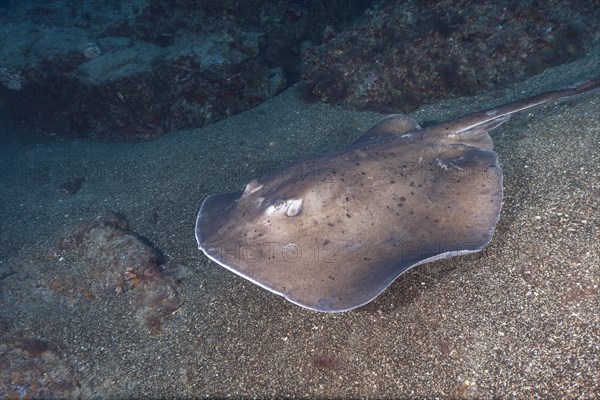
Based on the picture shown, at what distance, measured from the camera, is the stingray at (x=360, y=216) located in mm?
2834

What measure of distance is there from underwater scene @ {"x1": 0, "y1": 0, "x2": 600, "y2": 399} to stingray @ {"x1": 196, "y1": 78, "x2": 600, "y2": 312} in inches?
→ 0.8

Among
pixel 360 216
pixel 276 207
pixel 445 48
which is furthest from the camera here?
pixel 445 48

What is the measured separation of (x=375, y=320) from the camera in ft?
10.7

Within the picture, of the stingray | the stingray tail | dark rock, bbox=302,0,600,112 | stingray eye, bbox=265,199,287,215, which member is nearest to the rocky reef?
dark rock, bbox=302,0,600,112

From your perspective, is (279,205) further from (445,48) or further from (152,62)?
(152,62)

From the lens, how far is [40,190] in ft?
24.7

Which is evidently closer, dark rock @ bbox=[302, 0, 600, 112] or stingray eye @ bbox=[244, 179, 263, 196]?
stingray eye @ bbox=[244, 179, 263, 196]

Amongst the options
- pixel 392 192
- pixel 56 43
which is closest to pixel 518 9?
pixel 392 192

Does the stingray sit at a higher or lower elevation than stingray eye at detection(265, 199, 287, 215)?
lower

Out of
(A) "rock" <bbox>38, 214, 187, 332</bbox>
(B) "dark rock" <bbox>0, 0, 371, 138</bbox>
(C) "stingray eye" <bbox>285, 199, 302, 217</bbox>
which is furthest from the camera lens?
(B) "dark rock" <bbox>0, 0, 371, 138</bbox>

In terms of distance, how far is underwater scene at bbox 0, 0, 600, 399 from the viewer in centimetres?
290

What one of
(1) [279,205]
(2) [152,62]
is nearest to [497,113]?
(1) [279,205]

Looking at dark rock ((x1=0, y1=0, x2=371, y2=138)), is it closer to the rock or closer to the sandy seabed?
the sandy seabed

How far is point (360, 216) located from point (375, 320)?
98cm
